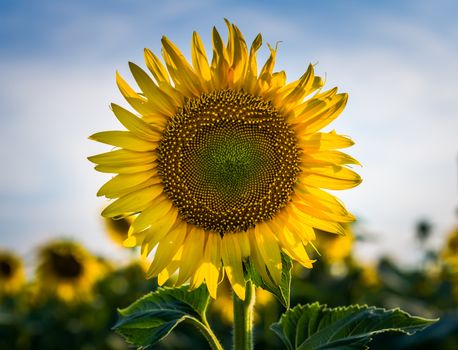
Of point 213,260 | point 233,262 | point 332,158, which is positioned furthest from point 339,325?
point 332,158

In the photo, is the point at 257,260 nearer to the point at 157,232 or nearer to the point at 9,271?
the point at 157,232

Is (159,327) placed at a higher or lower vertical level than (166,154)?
lower

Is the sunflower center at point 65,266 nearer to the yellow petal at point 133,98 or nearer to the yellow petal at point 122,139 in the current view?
the yellow petal at point 122,139

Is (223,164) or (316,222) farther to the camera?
(223,164)

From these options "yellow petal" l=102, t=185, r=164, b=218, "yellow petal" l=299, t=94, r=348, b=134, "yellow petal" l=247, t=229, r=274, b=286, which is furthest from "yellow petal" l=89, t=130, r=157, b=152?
"yellow petal" l=299, t=94, r=348, b=134

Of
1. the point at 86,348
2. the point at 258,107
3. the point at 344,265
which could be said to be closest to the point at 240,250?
the point at 258,107

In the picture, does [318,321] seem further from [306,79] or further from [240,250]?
[306,79]
